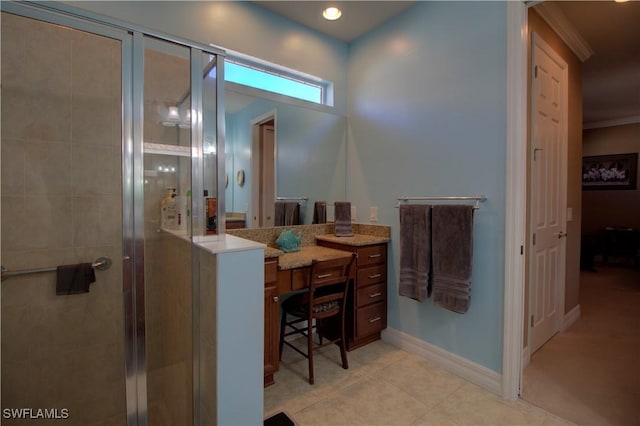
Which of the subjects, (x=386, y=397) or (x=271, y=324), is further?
(x=271, y=324)

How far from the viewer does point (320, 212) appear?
9.89 ft

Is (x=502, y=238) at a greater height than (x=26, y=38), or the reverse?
(x=26, y=38)

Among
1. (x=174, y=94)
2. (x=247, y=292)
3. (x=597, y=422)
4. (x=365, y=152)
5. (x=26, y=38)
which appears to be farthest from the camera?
(x=365, y=152)

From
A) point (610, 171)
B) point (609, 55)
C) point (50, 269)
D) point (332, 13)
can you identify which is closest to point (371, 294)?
point (50, 269)

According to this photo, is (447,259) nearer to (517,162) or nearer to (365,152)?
(517,162)

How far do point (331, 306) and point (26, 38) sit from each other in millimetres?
2380

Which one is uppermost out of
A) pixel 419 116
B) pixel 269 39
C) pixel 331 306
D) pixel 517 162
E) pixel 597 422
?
pixel 269 39

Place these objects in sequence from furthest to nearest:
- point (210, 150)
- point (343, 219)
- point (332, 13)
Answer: point (343, 219) → point (332, 13) → point (210, 150)

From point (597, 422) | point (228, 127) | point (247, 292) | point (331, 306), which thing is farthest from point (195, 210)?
point (597, 422)

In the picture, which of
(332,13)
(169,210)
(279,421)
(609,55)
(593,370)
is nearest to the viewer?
(279,421)

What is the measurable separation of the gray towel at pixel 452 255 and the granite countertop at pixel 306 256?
0.68 meters

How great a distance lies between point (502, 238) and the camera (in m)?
2.04

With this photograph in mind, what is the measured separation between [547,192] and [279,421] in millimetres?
2728

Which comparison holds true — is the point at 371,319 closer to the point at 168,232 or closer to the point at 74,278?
the point at 168,232
